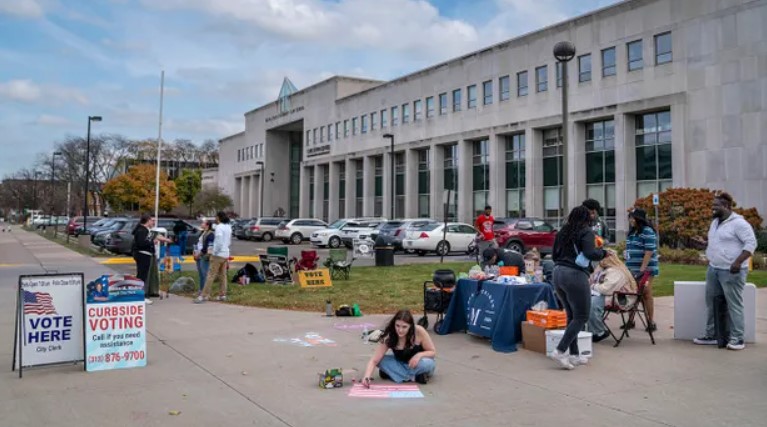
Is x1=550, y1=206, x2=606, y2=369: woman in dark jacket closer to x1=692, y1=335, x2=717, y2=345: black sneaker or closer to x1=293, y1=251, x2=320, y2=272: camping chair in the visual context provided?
x1=692, y1=335, x2=717, y2=345: black sneaker

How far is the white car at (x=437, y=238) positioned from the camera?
92.2ft

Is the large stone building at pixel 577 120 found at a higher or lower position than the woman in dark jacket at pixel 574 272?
higher

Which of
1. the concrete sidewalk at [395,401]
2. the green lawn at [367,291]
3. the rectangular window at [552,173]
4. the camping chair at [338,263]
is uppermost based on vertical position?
the rectangular window at [552,173]

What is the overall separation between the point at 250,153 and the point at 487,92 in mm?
45580

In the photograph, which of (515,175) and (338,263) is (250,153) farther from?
(338,263)

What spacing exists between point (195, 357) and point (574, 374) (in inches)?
179

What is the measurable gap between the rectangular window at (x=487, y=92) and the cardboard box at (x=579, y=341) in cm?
3907

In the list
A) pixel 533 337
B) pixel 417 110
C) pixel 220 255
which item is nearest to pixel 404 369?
pixel 533 337

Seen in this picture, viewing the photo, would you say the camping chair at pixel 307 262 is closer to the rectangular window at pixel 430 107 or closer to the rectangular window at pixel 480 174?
the rectangular window at pixel 480 174

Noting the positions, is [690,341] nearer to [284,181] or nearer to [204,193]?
[284,181]

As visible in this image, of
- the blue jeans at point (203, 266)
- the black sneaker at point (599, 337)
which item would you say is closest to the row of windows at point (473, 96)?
the blue jeans at point (203, 266)

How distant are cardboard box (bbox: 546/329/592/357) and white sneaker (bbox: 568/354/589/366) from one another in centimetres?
11

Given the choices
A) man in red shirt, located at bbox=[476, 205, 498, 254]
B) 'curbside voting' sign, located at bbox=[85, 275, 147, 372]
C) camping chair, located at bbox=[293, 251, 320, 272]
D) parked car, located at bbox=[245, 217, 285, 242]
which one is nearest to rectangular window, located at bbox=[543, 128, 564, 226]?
parked car, located at bbox=[245, 217, 285, 242]

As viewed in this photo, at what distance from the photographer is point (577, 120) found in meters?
38.7
